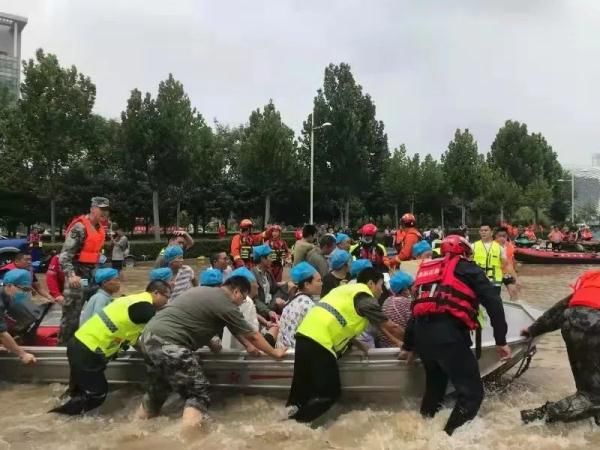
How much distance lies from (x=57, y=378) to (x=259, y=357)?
206 centimetres

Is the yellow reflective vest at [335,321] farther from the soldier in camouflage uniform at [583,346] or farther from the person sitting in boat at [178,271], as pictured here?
the person sitting in boat at [178,271]

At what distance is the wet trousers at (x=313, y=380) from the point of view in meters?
4.33

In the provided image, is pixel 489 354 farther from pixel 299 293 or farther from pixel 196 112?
pixel 196 112

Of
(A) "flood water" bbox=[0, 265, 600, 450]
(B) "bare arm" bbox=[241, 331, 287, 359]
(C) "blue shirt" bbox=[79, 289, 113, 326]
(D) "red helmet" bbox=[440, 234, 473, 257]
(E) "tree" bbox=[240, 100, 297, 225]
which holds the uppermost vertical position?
(E) "tree" bbox=[240, 100, 297, 225]

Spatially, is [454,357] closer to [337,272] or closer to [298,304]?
[298,304]

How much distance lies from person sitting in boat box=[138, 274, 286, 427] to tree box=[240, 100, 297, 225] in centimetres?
2417

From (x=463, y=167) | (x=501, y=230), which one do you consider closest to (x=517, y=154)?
(x=463, y=167)

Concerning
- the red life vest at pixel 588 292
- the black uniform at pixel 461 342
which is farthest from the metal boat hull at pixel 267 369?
the red life vest at pixel 588 292

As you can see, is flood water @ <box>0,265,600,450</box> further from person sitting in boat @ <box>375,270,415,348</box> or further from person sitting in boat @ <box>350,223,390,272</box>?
person sitting in boat @ <box>350,223,390,272</box>

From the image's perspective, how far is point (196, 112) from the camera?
2675 cm

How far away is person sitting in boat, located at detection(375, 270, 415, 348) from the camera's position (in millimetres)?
4746

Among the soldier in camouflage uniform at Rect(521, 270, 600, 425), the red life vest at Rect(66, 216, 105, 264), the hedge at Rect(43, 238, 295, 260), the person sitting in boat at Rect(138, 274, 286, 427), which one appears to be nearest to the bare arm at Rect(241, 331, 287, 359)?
the person sitting in boat at Rect(138, 274, 286, 427)

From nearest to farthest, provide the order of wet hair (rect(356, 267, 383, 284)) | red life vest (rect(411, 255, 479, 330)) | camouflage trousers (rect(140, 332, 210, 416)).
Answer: red life vest (rect(411, 255, 479, 330))
camouflage trousers (rect(140, 332, 210, 416))
wet hair (rect(356, 267, 383, 284))

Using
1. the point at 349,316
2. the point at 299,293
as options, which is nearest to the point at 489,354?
the point at 349,316
